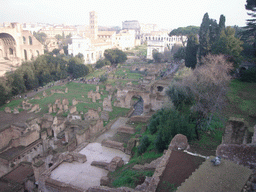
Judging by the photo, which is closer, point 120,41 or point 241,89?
point 241,89

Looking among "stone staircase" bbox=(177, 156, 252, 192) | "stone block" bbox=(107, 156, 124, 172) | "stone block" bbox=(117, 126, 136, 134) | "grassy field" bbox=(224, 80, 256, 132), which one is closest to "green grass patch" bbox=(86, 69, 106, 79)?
"stone block" bbox=(117, 126, 136, 134)

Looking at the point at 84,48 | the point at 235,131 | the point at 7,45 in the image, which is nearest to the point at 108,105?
the point at 235,131

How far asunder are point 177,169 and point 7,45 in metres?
51.4

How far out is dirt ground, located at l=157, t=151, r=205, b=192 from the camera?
15.7ft

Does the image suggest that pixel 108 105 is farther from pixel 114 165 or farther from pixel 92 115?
pixel 114 165

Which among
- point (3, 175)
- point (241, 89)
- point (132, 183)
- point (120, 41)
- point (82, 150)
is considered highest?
point (120, 41)

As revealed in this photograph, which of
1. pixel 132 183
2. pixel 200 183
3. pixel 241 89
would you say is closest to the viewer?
pixel 200 183

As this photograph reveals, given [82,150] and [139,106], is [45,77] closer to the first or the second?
[139,106]

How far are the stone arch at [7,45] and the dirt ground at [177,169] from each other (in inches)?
1930

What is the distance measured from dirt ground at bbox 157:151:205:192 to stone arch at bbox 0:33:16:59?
49022 mm

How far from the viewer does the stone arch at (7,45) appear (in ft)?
145

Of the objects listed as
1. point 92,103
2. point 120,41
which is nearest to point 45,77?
point 92,103

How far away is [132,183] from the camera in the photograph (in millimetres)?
6668

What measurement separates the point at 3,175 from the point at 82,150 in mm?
4903
